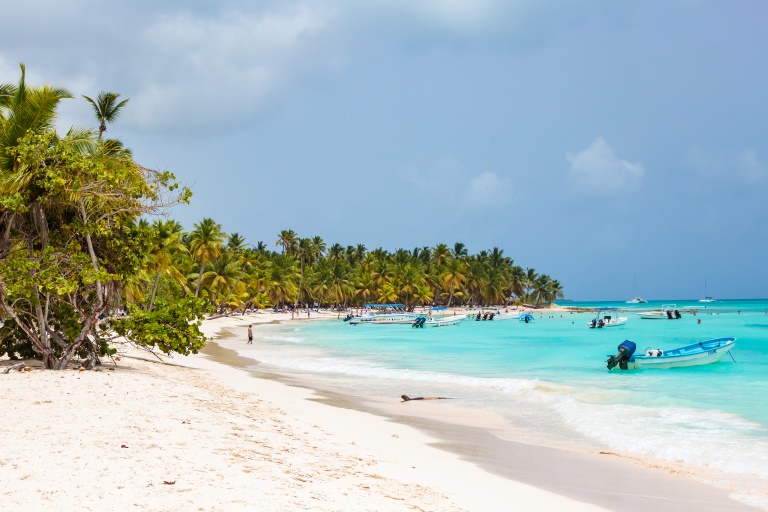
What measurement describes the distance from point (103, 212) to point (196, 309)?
3.67 metres

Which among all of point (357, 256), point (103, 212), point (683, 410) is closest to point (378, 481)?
point (103, 212)

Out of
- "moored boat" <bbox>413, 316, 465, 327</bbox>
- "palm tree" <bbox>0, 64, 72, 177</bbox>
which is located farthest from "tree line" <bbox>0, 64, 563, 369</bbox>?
"moored boat" <bbox>413, 316, 465, 327</bbox>

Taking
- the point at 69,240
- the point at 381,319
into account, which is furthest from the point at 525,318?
the point at 69,240

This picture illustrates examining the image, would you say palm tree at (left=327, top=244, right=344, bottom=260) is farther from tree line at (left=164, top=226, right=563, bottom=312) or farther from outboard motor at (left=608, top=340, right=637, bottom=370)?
outboard motor at (left=608, top=340, right=637, bottom=370)

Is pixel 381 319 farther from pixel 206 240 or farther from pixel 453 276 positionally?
pixel 453 276

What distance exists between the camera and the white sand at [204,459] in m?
6.15

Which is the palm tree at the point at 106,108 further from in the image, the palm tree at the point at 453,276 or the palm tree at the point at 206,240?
the palm tree at the point at 453,276

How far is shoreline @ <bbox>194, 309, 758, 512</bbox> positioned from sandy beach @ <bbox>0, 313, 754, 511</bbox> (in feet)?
0.13

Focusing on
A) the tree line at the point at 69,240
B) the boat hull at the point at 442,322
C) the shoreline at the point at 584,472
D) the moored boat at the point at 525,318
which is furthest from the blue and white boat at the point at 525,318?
the shoreline at the point at 584,472

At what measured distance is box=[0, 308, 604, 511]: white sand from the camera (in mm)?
6148

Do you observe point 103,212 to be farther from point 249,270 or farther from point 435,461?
point 249,270

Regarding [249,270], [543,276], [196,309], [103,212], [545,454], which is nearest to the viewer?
[545,454]

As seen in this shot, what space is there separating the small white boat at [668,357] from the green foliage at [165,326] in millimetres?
19466

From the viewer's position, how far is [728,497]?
8859 mm
